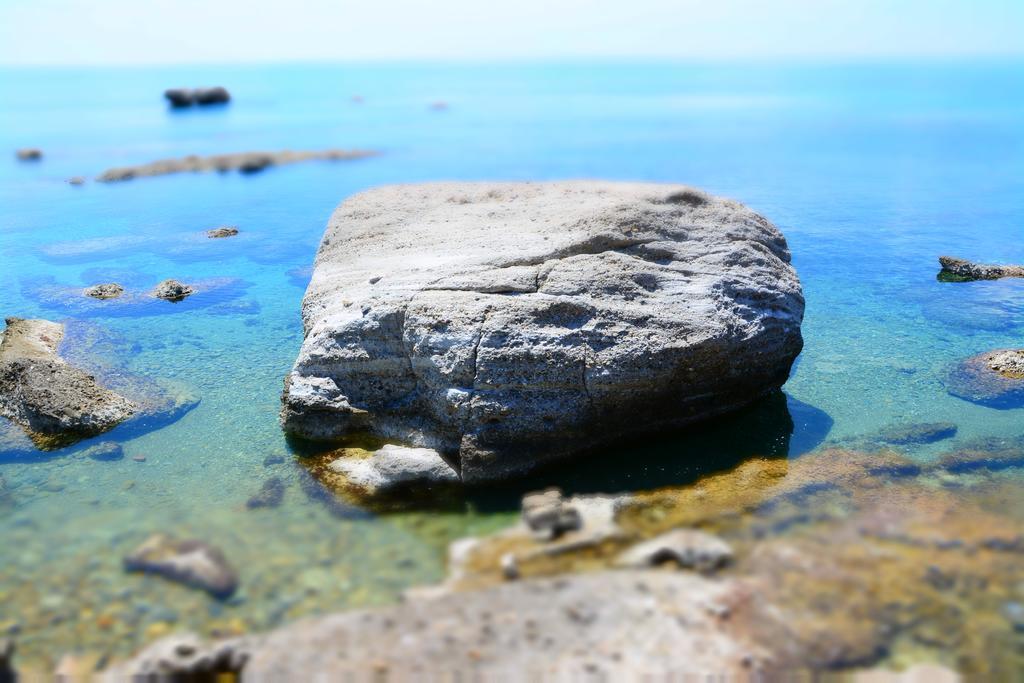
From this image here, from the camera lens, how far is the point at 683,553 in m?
9.59

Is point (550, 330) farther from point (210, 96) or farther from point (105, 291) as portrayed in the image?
point (210, 96)

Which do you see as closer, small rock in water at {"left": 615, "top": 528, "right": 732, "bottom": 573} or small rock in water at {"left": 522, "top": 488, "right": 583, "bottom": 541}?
small rock in water at {"left": 615, "top": 528, "right": 732, "bottom": 573}

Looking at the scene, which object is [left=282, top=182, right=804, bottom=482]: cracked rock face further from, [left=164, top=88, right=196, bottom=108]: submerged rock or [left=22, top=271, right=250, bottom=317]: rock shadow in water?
[left=164, top=88, right=196, bottom=108]: submerged rock

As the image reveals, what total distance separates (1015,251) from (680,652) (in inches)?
889

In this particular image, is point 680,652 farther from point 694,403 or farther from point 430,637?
point 694,403

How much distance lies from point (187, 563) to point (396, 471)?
305 cm

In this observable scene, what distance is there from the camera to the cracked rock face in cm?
1213

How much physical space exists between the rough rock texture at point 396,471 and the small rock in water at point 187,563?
91.6 inches

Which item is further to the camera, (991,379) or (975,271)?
(975,271)

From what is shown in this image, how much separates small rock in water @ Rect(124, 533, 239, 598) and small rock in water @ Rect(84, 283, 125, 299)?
12699 millimetres

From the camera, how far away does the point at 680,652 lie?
7957mm

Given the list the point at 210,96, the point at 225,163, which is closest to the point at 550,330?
the point at 225,163

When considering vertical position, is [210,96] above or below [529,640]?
above

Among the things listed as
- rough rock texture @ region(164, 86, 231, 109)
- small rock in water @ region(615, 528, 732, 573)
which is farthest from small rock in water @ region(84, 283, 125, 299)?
rough rock texture @ region(164, 86, 231, 109)
